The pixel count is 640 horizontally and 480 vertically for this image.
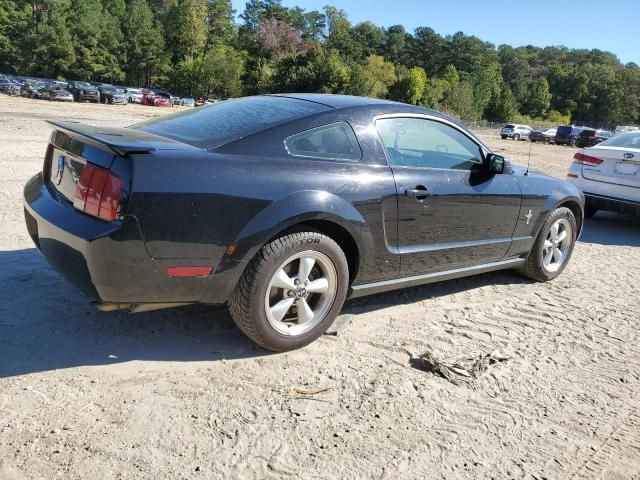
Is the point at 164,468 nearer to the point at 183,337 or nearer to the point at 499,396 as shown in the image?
the point at 183,337

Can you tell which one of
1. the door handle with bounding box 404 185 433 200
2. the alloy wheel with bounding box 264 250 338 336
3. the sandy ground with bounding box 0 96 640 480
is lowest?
the sandy ground with bounding box 0 96 640 480

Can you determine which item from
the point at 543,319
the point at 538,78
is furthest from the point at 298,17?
the point at 543,319

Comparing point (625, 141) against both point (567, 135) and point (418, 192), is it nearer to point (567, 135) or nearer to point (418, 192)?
point (418, 192)

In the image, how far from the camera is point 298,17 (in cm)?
12331

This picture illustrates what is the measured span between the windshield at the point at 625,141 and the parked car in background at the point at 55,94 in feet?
159

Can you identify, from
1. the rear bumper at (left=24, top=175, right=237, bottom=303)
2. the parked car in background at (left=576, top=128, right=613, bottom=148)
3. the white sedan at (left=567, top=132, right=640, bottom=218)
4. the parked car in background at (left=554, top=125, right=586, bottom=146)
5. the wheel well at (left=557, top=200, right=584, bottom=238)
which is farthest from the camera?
the parked car in background at (left=554, top=125, right=586, bottom=146)

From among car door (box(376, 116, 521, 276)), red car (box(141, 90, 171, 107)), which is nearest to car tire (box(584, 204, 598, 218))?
car door (box(376, 116, 521, 276))

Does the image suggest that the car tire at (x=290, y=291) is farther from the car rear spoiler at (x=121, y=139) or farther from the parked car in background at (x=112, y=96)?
the parked car in background at (x=112, y=96)

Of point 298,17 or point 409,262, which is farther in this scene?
point 298,17

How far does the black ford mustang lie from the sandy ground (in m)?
0.35

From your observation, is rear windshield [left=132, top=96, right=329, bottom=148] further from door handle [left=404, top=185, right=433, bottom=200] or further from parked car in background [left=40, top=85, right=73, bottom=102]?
parked car in background [left=40, top=85, right=73, bottom=102]

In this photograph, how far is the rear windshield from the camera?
3207 millimetres

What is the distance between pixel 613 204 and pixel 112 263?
7.25 metres

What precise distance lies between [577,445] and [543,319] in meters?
1.69
